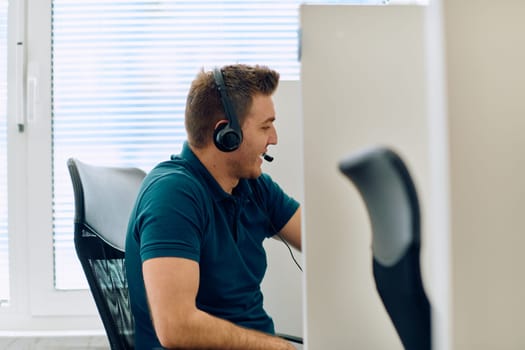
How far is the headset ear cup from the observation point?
3.92ft

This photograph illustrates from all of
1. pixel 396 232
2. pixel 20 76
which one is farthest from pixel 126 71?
pixel 396 232

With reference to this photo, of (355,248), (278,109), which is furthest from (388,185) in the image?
(278,109)

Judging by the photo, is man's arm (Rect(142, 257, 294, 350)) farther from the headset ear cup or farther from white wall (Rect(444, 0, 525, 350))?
white wall (Rect(444, 0, 525, 350))

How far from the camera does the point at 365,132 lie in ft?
1.92

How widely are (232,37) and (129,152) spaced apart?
1.87 feet

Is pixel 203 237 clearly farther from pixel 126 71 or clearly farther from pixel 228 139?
pixel 126 71

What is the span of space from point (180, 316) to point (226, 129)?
1.33 feet

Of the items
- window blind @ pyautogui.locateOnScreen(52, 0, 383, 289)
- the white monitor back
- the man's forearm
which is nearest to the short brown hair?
the man's forearm

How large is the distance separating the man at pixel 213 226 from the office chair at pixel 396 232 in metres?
0.62

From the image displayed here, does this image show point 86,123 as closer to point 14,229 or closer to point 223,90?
point 14,229

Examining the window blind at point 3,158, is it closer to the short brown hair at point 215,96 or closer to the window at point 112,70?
the window at point 112,70

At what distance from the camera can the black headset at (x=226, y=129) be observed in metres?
1.20

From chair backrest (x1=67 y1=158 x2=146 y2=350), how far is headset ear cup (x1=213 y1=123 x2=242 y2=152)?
0.28 meters

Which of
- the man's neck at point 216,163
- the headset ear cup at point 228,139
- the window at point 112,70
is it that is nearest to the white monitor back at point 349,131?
the headset ear cup at point 228,139
